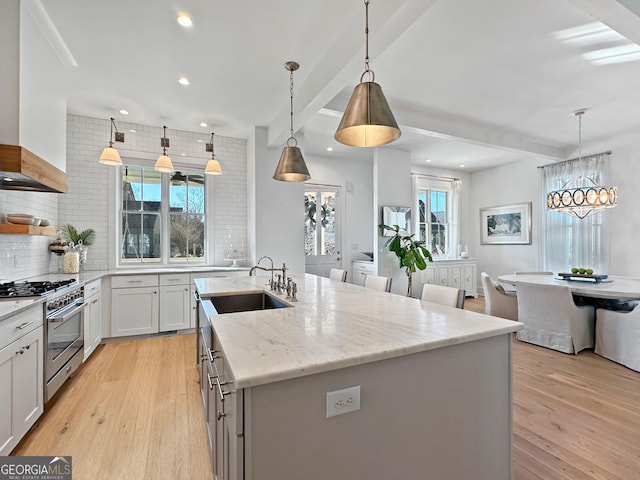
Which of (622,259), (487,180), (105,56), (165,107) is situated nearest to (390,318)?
(105,56)

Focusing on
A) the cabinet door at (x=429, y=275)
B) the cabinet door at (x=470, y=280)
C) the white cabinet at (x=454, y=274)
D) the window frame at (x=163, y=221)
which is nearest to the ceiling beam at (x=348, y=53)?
the window frame at (x=163, y=221)

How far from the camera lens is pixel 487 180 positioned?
7379 millimetres

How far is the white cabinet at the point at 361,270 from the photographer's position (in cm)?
602

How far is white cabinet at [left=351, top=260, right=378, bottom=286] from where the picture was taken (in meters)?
6.02

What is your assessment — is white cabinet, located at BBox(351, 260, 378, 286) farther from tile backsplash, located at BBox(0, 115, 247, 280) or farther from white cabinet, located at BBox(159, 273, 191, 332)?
white cabinet, located at BBox(159, 273, 191, 332)

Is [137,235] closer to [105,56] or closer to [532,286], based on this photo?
[105,56]

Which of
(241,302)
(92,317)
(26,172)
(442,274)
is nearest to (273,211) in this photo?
(241,302)

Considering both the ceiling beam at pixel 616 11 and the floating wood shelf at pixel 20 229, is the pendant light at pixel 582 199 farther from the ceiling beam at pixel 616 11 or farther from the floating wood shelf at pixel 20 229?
the floating wood shelf at pixel 20 229

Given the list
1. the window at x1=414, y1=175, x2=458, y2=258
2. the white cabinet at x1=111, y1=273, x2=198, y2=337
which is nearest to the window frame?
the white cabinet at x1=111, y1=273, x2=198, y2=337

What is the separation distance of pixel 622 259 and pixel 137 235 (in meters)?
7.69

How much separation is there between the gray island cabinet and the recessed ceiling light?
7.57 ft

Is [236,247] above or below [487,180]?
below

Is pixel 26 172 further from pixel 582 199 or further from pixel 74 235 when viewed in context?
pixel 582 199

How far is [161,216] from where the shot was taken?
15.8ft
